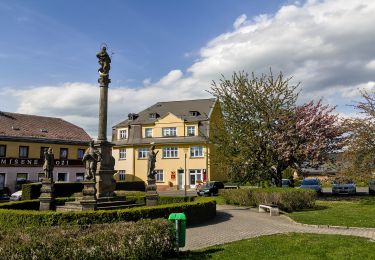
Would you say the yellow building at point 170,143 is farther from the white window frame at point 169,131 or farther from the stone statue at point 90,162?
the stone statue at point 90,162

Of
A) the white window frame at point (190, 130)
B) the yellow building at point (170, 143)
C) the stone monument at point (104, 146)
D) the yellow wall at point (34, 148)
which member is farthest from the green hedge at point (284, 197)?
the yellow wall at point (34, 148)

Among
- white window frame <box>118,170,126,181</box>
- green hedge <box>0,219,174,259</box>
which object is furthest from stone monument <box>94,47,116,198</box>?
white window frame <box>118,170,126,181</box>

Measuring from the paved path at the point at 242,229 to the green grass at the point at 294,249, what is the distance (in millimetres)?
1196

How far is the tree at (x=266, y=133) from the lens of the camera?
28.2 meters

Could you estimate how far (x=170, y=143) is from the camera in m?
51.0

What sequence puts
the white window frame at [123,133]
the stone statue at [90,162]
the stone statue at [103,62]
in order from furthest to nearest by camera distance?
1. the white window frame at [123,133]
2. the stone statue at [103,62]
3. the stone statue at [90,162]

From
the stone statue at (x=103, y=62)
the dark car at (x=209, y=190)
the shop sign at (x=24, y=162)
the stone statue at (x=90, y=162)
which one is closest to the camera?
the stone statue at (x=90, y=162)

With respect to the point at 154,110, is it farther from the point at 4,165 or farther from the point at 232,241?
the point at 232,241

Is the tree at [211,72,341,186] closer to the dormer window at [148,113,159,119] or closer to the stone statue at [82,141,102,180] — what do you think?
the stone statue at [82,141,102,180]

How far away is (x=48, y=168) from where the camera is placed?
20.5 metres

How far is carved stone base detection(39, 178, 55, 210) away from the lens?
63.9 ft

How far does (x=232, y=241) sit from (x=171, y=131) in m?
40.1

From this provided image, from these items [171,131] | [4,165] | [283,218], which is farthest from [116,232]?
[171,131]

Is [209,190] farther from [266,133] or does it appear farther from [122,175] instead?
[122,175]
